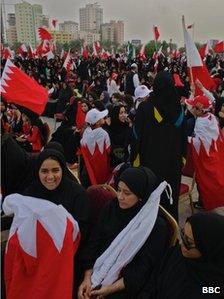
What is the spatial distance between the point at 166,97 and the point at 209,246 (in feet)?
5.54

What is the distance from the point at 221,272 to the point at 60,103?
7.61 m

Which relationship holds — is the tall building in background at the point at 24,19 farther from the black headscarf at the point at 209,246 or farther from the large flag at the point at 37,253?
the black headscarf at the point at 209,246

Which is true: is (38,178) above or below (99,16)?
below

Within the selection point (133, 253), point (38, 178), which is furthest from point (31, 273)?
point (38, 178)

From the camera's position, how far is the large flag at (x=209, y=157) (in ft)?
12.9

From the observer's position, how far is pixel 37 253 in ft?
7.22

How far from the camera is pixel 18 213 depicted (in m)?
2.20

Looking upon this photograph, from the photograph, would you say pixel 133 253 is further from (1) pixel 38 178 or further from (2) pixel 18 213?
(1) pixel 38 178

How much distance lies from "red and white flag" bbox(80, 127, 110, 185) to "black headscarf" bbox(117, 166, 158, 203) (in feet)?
6.26

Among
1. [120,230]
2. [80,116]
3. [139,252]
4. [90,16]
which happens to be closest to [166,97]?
[120,230]

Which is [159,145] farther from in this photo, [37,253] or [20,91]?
[37,253]

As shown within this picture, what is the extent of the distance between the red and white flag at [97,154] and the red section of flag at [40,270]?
87.6 inches

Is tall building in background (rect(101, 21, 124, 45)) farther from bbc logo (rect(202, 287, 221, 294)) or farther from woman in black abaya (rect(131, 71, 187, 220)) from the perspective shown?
bbc logo (rect(202, 287, 221, 294))

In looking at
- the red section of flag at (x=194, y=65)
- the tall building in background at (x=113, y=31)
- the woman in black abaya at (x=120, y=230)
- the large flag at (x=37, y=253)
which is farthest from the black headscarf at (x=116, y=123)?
the tall building in background at (x=113, y=31)
